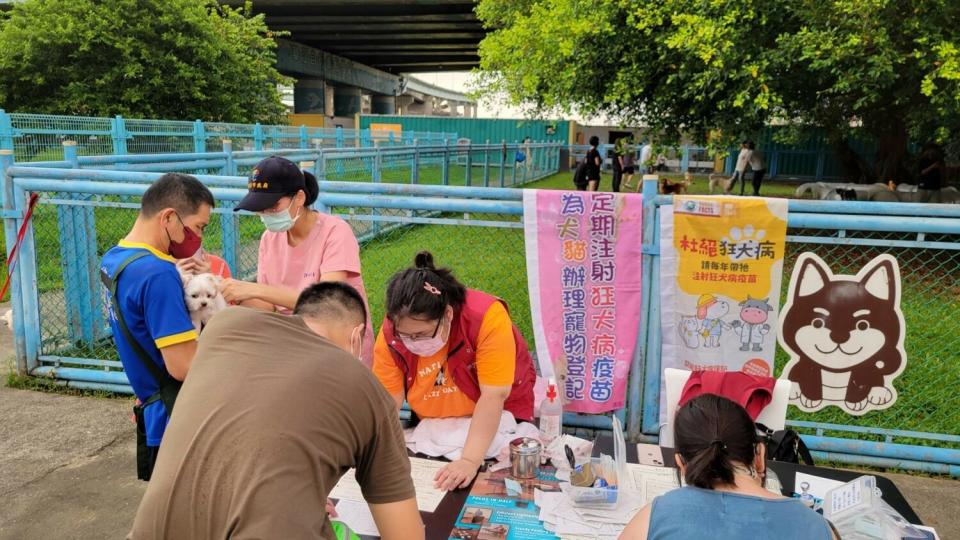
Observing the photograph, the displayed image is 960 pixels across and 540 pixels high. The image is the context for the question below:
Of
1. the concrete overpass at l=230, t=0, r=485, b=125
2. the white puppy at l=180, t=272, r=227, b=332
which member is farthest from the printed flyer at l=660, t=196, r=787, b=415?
the concrete overpass at l=230, t=0, r=485, b=125

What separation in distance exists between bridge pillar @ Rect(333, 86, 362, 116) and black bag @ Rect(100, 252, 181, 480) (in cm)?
5239

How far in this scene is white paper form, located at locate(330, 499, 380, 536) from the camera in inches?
84.8

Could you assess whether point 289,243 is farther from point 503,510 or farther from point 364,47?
point 364,47

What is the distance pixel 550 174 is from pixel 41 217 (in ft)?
76.6

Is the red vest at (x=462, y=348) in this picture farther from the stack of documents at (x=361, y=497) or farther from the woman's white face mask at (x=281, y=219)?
the woman's white face mask at (x=281, y=219)

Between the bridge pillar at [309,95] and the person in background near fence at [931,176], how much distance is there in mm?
39089

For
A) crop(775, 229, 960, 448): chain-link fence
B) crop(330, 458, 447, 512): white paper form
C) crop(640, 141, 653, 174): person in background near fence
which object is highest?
crop(640, 141, 653, 174): person in background near fence

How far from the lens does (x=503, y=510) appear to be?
230cm

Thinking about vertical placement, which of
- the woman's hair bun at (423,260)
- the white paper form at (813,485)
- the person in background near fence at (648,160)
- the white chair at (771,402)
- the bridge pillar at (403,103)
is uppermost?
the bridge pillar at (403,103)

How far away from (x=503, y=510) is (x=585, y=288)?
1.66m

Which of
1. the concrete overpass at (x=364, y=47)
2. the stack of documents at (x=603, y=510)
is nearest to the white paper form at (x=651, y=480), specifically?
the stack of documents at (x=603, y=510)

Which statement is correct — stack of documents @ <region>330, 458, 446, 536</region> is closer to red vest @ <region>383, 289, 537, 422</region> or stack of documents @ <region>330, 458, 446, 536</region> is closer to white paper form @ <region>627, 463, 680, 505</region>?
red vest @ <region>383, 289, 537, 422</region>

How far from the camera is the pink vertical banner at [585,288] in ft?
11.9

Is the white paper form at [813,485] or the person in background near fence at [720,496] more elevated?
the person in background near fence at [720,496]
